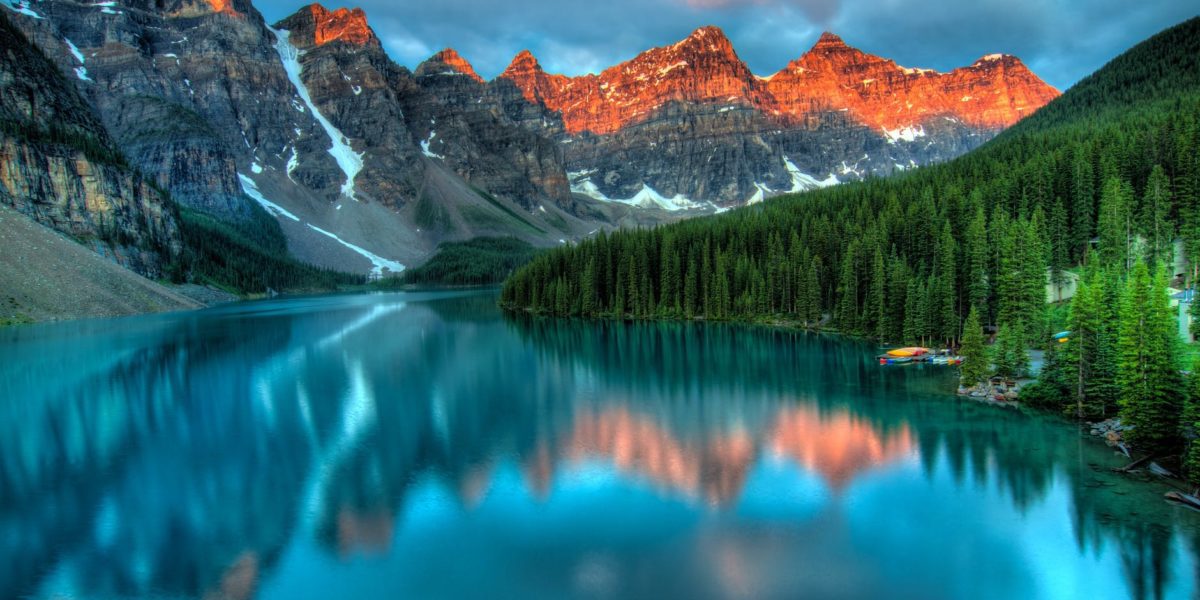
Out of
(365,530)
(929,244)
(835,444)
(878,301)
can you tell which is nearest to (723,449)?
(835,444)

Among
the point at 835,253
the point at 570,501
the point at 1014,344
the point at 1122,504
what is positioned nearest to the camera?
the point at 1122,504

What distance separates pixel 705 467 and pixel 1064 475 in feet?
43.0

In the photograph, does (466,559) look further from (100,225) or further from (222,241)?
(222,241)

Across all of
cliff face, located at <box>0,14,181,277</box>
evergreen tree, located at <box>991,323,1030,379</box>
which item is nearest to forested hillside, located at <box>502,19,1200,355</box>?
evergreen tree, located at <box>991,323,1030,379</box>

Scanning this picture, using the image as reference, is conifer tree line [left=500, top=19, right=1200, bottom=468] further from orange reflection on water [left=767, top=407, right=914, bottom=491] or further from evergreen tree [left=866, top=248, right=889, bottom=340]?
orange reflection on water [left=767, top=407, right=914, bottom=491]

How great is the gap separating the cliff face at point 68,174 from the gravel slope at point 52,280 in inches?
627

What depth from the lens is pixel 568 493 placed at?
83.8 ft

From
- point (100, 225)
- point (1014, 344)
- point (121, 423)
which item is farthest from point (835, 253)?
point (100, 225)

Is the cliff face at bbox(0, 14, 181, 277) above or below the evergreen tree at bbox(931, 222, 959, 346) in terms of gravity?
above

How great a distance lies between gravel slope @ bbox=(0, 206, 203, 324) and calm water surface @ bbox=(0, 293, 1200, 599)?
4970cm

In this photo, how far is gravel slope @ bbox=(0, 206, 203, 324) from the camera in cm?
8819

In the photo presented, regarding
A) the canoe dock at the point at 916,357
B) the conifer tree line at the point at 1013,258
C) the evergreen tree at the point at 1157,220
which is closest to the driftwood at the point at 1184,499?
the conifer tree line at the point at 1013,258

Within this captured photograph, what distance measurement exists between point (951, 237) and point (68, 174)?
141320 millimetres

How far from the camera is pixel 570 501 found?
24.7 meters
